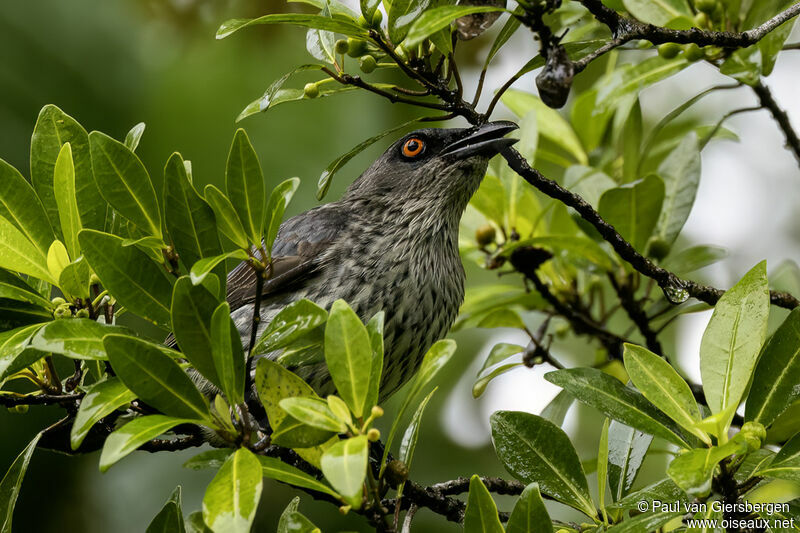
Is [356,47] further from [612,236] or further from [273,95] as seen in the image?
[612,236]

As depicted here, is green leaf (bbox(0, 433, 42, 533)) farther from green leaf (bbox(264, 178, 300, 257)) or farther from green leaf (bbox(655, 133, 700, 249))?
green leaf (bbox(655, 133, 700, 249))

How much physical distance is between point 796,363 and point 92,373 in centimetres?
169

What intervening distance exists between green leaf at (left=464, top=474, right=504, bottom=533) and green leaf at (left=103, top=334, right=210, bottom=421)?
585 millimetres

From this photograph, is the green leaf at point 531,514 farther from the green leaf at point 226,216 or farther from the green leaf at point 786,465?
the green leaf at point 226,216

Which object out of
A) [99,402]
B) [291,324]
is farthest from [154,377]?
[291,324]

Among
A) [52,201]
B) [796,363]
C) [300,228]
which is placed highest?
[300,228]

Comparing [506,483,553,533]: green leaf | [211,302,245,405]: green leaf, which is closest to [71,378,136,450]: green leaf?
[211,302,245,405]: green leaf

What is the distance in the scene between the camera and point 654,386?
6.29 ft

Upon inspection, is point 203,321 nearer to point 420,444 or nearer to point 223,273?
point 223,273

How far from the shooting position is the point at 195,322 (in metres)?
1.83

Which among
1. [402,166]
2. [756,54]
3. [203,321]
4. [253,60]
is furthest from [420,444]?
[203,321]

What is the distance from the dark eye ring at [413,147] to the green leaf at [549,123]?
0.47 metres

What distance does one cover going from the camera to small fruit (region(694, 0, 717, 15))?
9.17 ft

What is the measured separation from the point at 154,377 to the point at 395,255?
1773mm
